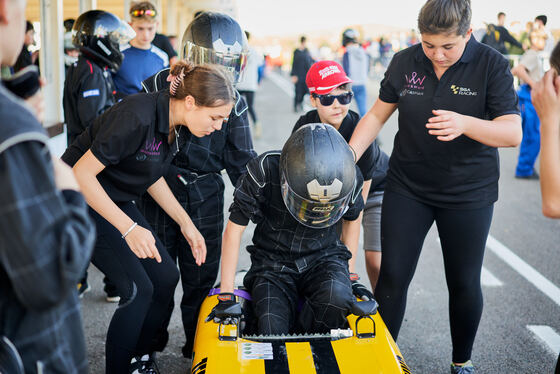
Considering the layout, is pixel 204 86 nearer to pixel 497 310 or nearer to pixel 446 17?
pixel 446 17

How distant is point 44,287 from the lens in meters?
1.44

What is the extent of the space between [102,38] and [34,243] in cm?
337

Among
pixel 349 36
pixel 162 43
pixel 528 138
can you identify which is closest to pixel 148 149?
pixel 162 43

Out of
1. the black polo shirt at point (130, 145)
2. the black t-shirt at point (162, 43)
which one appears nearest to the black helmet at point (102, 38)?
the black polo shirt at point (130, 145)

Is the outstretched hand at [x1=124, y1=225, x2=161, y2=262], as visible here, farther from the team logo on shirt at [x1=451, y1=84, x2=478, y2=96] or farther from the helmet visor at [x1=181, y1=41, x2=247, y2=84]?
the team logo on shirt at [x1=451, y1=84, x2=478, y2=96]

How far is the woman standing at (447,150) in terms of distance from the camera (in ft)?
9.25

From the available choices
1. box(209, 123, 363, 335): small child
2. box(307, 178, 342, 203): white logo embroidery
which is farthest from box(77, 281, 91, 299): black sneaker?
box(307, 178, 342, 203): white logo embroidery

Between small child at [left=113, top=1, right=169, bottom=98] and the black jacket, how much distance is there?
3.85m

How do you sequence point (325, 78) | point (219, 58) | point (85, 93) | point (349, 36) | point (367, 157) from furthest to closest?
point (349, 36)
point (85, 93)
point (325, 78)
point (367, 157)
point (219, 58)

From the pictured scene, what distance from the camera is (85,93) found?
4.36 m

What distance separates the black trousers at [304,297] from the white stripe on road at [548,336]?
165cm

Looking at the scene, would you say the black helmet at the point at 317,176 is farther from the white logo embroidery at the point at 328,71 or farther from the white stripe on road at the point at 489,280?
the white stripe on road at the point at 489,280

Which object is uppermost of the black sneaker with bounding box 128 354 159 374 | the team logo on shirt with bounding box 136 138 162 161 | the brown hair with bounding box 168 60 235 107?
the brown hair with bounding box 168 60 235 107

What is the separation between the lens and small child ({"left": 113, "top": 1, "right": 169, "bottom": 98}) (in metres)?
5.29
